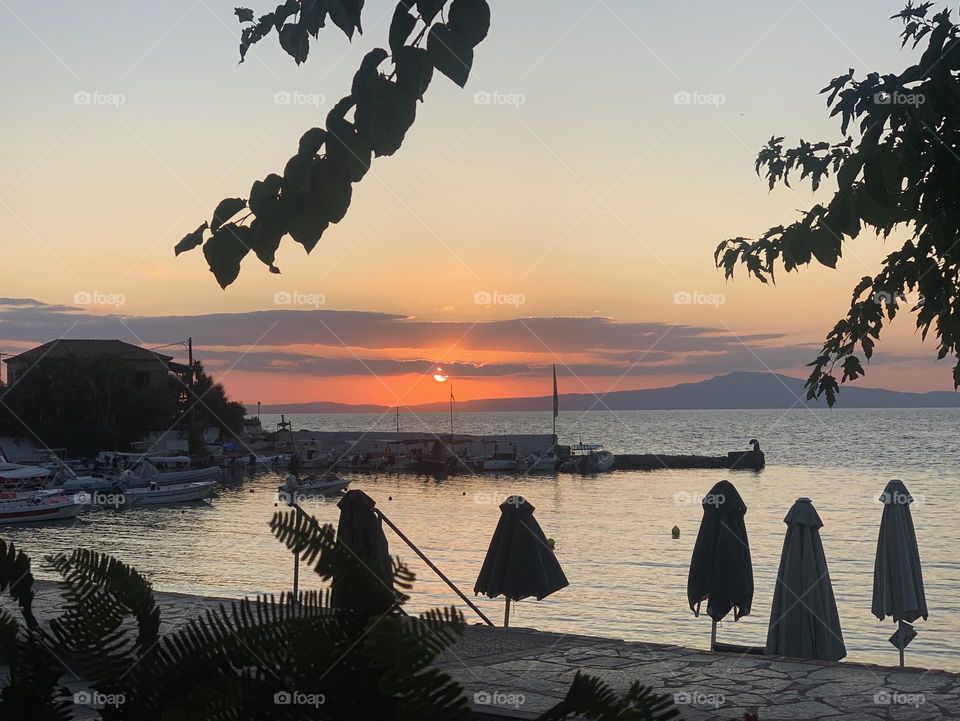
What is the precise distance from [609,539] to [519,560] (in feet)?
118

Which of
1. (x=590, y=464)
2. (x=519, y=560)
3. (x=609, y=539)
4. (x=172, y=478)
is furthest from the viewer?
(x=590, y=464)

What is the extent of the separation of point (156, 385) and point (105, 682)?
91.8 metres

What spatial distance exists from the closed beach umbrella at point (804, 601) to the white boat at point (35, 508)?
4489cm

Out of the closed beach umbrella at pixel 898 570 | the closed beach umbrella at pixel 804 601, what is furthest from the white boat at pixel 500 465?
the closed beach umbrella at pixel 804 601

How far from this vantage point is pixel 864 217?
2.48 metres

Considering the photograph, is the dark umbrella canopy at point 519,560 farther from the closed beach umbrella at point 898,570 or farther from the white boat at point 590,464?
the white boat at point 590,464

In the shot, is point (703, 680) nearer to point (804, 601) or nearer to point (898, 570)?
point (804, 601)

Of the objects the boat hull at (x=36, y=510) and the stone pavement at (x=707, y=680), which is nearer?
the stone pavement at (x=707, y=680)

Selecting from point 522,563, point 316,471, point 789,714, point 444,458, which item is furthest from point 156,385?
point 789,714

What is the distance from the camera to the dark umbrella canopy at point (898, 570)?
40.8 feet

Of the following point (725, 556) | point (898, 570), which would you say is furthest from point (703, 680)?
point (898, 570)

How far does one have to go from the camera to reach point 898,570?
12.5 m

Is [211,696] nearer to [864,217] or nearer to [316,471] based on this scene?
[864,217]

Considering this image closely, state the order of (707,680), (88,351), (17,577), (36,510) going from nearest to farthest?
(17,577) < (707,680) < (36,510) < (88,351)
